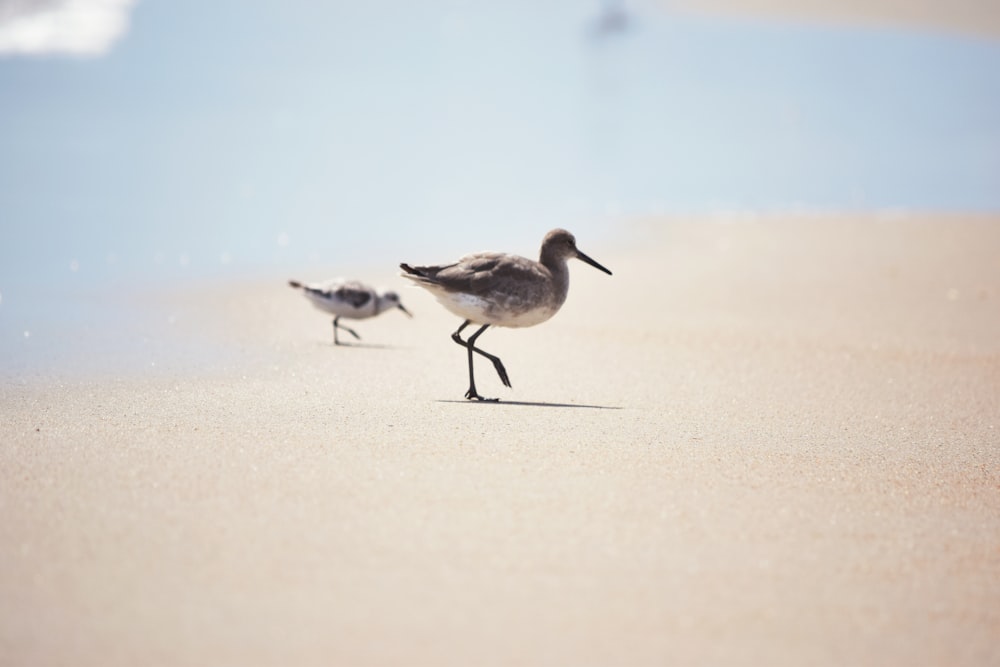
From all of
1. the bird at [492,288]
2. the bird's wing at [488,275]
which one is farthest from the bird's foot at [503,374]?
the bird's wing at [488,275]

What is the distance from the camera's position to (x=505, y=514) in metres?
3.87

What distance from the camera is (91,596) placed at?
122 inches

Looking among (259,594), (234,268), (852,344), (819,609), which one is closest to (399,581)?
(259,594)

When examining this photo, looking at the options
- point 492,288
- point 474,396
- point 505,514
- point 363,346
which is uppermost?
point 492,288

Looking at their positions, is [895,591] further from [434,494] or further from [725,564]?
[434,494]

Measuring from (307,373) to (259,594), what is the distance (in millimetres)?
4182

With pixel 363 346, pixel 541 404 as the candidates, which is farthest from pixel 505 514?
pixel 363 346

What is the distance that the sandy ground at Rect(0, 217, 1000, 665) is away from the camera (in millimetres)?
2969

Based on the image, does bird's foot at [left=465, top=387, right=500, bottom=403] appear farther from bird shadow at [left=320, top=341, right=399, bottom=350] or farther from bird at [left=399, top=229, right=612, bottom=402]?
bird shadow at [left=320, top=341, right=399, bottom=350]

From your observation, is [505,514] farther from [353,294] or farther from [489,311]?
[353,294]

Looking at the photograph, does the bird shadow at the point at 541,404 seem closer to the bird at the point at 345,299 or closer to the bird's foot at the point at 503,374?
the bird's foot at the point at 503,374

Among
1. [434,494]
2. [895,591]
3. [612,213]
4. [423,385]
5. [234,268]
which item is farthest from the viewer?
[612,213]

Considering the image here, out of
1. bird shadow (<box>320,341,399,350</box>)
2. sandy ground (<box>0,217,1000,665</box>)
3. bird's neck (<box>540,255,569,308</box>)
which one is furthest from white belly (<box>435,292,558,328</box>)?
bird shadow (<box>320,341,399,350</box>)

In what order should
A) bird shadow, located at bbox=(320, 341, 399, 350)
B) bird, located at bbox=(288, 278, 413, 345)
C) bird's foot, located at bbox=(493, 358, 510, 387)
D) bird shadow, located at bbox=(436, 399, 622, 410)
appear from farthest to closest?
bird, located at bbox=(288, 278, 413, 345), bird shadow, located at bbox=(320, 341, 399, 350), bird's foot, located at bbox=(493, 358, 510, 387), bird shadow, located at bbox=(436, 399, 622, 410)
